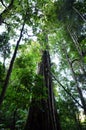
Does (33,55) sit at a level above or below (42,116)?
above

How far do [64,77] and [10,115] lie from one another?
20.7ft

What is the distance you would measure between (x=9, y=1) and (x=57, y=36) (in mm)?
4345

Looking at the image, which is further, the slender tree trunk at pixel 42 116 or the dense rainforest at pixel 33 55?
the slender tree trunk at pixel 42 116

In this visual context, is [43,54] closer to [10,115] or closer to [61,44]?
[61,44]

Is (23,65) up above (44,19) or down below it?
below

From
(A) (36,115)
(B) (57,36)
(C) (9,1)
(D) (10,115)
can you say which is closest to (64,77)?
(B) (57,36)

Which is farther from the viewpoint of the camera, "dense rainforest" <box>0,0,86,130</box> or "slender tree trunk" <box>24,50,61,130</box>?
"slender tree trunk" <box>24,50,61,130</box>

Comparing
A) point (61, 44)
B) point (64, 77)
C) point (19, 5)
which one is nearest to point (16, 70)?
point (19, 5)

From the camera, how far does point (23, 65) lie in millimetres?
6988

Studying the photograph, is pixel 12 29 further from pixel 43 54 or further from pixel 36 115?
pixel 43 54

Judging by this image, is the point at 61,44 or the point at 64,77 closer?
the point at 61,44

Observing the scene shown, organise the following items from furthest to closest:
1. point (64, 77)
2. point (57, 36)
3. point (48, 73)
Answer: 1. point (64, 77)
2. point (57, 36)
3. point (48, 73)

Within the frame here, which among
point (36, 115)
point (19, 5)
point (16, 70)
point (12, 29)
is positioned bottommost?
point (36, 115)

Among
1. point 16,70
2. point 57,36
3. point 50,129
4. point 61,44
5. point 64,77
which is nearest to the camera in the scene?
point 16,70
